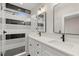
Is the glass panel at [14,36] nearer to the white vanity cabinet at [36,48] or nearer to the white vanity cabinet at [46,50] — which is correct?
the white vanity cabinet at [36,48]

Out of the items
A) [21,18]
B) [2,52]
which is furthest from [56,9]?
[2,52]

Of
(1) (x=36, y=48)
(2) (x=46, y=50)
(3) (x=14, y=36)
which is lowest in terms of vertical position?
(1) (x=36, y=48)

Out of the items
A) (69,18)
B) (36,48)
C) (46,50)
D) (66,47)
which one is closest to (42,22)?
(36,48)

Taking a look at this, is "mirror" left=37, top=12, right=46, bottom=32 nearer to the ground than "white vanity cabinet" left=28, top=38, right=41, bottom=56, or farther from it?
farther from it

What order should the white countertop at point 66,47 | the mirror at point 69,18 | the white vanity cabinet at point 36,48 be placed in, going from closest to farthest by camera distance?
the white countertop at point 66,47, the mirror at point 69,18, the white vanity cabinet at point 36,48

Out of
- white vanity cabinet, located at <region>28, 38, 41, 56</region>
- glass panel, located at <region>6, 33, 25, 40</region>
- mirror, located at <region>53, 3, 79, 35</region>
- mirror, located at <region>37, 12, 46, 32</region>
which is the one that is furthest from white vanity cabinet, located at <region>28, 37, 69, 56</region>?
glass panel, located at <region>6, 33, 25, 40</region>

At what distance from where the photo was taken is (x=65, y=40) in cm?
164

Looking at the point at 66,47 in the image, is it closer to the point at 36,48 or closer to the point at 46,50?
the point at 46,50

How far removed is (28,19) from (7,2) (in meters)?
1.29

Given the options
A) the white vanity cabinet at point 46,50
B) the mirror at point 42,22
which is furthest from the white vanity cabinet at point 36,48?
the mirror at point 42,22

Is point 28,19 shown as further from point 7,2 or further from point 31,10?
point 7,2

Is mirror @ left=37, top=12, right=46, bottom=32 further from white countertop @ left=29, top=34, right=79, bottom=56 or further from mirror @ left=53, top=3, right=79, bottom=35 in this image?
white countertop @ left=29, top=34, right=79, bottom=56

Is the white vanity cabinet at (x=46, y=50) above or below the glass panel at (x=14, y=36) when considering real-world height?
below

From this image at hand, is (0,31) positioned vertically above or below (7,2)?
below
